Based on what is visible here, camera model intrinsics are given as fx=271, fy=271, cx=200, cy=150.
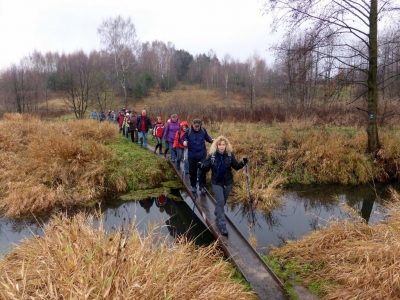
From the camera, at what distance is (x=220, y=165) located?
5160mm

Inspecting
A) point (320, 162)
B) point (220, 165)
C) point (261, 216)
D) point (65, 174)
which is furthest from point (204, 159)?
point (320, 162)

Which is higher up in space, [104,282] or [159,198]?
[104,282]

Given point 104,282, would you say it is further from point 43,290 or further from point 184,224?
point 184,224

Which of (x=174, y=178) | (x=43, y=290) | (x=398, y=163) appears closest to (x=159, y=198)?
(x=174, y=178)

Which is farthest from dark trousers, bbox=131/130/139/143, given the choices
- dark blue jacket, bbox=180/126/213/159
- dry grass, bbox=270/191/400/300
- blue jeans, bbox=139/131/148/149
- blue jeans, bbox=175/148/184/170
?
dry grass, bbox=270/191/400/300

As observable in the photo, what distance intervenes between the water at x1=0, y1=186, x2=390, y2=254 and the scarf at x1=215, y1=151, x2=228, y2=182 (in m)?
1.47

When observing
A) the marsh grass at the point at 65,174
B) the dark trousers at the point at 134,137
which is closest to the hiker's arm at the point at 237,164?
the marsh grass at the point at 65,174

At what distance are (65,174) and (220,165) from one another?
5804 mm

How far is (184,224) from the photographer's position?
7004 mm

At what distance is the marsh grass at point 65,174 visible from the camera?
7625 mm

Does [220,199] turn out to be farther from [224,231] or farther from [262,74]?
[262,74]

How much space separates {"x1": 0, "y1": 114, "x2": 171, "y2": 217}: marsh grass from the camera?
25.0 ft

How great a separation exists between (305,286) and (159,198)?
5.28 meters

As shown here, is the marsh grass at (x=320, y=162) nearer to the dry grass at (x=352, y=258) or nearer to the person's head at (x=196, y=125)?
the person's head at (x=196, y=125)
